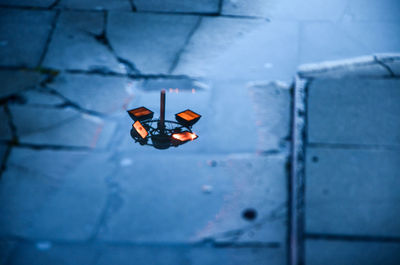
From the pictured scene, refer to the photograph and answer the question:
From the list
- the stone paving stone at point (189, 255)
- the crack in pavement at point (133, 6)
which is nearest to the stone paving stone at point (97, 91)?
the crack in pavement at point (133, 6)

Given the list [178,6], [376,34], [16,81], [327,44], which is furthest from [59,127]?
[376,34]

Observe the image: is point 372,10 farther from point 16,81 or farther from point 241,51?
point 16,81

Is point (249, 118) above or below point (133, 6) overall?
below

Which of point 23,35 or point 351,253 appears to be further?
point 23,35

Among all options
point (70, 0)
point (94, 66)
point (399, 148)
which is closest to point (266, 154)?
point (399, 148)

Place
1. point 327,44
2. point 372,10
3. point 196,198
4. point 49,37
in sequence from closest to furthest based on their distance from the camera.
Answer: point 196,198 < point 327,44 < point 49,37 < point 372,10
